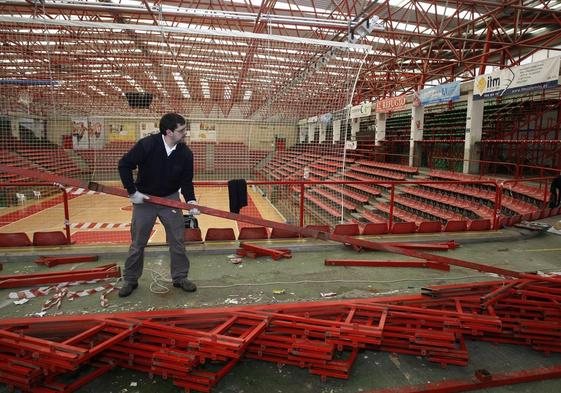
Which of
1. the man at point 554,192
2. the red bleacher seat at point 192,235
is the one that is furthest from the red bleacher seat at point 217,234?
the man at point 554,192

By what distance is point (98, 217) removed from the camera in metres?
13.1

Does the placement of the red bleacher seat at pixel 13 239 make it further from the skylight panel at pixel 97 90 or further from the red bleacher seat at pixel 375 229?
the red bleacher seat at pixel 375 229

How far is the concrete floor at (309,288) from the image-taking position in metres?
2.56

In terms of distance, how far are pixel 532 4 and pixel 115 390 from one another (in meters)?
19.2

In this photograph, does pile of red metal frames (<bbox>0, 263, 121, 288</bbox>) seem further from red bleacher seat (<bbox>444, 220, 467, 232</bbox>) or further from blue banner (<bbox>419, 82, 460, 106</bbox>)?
blue banner (<bbox>419, 82, 460, 106</bbox>)

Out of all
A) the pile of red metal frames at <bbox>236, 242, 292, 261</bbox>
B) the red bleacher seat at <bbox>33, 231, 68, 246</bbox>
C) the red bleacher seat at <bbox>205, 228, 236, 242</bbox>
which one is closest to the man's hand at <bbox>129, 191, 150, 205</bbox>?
the pile of red metal frames at <bbox>236, 242, 292, 261</bbox>

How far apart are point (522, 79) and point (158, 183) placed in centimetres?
1054

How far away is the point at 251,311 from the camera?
2975mm

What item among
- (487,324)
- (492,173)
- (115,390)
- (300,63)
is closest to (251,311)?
(115,390)

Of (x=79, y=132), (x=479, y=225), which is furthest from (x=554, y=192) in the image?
(x=79, y=132)

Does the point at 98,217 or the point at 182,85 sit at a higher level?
the point at 182,85

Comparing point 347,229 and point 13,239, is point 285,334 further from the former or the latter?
point 13,239

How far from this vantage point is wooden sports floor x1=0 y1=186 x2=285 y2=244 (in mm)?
10282

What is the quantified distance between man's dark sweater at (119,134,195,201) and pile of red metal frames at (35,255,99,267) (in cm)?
183
